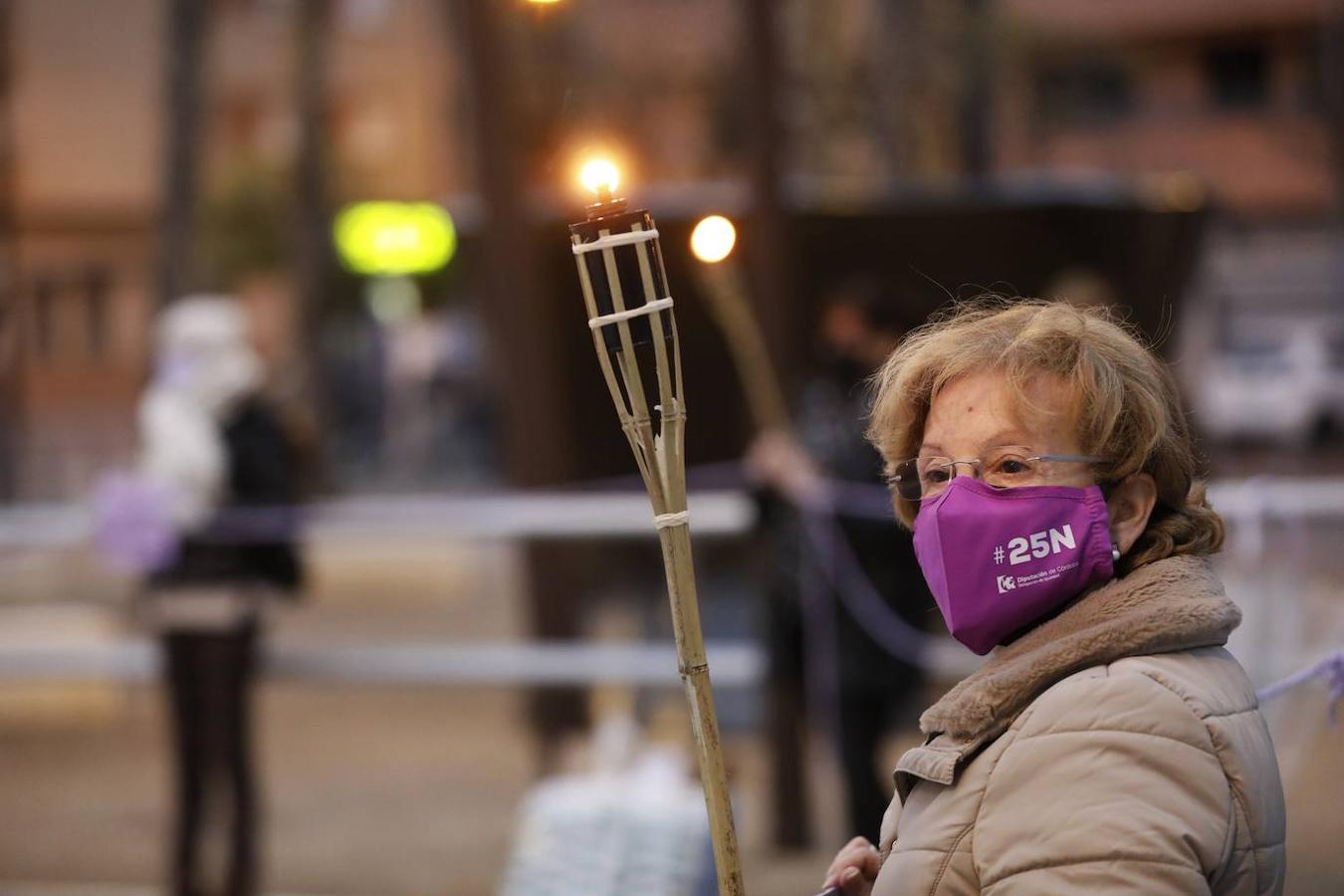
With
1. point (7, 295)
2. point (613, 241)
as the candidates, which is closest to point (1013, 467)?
point (613, 241)

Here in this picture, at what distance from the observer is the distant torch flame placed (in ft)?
6.48

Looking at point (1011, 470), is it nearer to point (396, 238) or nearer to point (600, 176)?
point (600, 176)

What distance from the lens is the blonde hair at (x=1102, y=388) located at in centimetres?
184

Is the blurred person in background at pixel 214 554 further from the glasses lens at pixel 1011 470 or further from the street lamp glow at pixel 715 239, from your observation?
the glasses lens at pixel 1011 470

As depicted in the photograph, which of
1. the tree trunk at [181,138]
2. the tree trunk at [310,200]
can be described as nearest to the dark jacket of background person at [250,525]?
the tree trunk at [181,138]

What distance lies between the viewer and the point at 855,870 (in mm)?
2033

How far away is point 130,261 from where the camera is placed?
30.9m

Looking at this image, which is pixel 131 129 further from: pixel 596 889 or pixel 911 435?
pixel 911 435

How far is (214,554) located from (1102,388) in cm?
436

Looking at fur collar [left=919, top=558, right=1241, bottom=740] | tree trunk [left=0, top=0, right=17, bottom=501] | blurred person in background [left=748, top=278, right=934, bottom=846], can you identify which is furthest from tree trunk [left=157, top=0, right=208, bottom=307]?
fur collar [left=919, top=558, right=1241, bottom=740]

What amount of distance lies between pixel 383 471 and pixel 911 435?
26.7 metres

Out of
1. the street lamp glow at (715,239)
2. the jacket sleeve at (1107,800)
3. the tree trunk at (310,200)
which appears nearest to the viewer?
the jacket sleeve at (1107,800)

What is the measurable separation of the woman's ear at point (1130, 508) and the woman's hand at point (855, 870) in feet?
1.49

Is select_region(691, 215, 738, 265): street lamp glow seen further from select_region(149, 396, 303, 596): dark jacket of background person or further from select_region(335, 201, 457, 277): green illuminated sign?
select_region(335, 201, 457, 277): green illuminated sign
